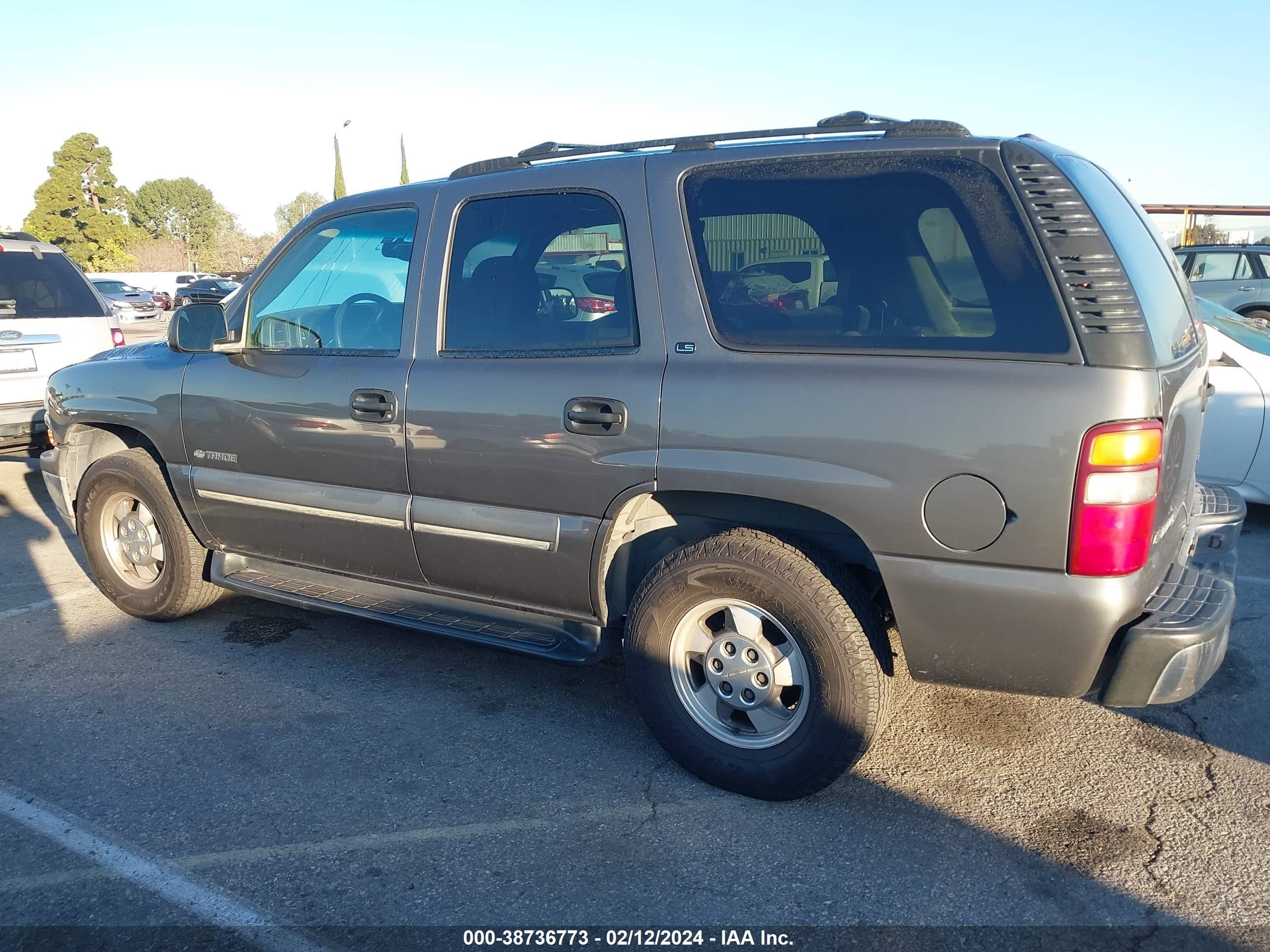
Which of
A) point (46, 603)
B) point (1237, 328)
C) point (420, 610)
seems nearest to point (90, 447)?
point (46, 603)

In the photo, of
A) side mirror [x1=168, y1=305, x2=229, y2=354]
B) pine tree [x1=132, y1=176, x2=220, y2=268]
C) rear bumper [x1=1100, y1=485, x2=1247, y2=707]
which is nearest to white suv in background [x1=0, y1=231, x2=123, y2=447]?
side mirror [x1=168, y1=305, x2=229, y2=354]

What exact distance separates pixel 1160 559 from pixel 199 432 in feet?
12.2

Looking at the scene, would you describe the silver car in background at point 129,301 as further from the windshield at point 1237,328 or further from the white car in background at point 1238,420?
the white car in background at point 1238,420

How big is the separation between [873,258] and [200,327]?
9.00 ft

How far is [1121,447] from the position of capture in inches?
97.4

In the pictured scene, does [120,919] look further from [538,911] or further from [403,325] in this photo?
[403,325]

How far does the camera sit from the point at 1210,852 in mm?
2832

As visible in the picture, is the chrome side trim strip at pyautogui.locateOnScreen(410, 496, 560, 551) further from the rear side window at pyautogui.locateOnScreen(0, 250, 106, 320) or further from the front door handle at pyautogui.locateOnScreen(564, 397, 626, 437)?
the rear side window at pyautogui.locateOnScreen(0, 250, 106, 320)

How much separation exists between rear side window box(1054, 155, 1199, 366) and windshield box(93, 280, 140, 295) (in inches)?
1278

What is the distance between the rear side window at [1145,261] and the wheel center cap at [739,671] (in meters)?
1.43

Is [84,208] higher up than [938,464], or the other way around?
[84,208]

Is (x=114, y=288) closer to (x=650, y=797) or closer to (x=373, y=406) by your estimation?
(x=373, y=406)

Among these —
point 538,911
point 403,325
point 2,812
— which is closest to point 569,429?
point 403,325

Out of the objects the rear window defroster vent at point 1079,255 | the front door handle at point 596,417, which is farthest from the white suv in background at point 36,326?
the rear window defroster vent at point 1079,255
